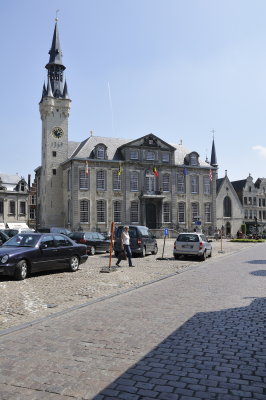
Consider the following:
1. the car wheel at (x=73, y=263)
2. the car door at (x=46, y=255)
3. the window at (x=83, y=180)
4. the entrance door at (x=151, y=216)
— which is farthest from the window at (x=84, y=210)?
the car door at (x=46, y=255)

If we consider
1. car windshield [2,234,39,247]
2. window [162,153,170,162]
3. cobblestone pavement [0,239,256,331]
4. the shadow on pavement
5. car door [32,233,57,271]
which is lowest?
cobblestone pavement [0,239,256,331]

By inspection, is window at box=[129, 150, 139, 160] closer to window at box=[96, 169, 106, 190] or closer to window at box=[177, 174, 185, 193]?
window at box=[96, 169, 106, 190]

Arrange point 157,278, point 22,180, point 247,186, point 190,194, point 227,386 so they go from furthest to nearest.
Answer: point 247,186 → point 22,180 → point 190,194 → point 157,278 → point 227,386

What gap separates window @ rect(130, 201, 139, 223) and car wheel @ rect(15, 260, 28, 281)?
45.1m

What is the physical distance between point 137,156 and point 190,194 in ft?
35.6

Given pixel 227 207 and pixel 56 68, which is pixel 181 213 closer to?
pixel 227 207

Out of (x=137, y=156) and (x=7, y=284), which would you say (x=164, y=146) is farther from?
(x=7, y=284)

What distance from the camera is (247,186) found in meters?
82.7

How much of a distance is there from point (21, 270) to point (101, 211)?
43.6m

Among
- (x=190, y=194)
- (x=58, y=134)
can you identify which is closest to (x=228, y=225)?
(x=190, y=194)

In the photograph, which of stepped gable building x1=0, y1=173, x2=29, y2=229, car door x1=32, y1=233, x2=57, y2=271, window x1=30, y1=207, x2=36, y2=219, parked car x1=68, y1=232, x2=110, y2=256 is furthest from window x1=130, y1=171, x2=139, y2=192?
car door x1=32, y1=233, x2=57, y2=271

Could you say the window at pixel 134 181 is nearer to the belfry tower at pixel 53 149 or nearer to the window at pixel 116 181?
the window at pixel 116 181

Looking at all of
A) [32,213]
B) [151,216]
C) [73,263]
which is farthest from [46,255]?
[32,213]

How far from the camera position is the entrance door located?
58.8m
